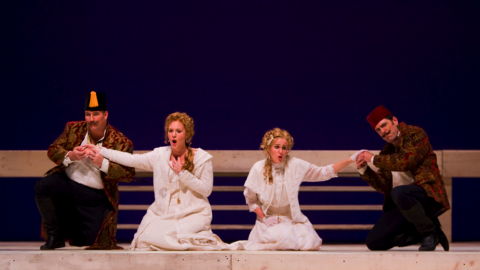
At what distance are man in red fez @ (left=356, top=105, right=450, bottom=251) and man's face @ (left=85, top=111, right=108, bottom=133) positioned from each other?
1645mm

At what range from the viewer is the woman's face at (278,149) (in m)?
5.19

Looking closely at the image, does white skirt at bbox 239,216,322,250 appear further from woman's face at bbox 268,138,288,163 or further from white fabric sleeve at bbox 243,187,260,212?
woman's face at bbox 268,138,288,163

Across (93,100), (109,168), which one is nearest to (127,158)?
(109,168)

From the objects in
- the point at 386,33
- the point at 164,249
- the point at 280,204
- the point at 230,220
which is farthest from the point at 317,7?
the point at 164,249

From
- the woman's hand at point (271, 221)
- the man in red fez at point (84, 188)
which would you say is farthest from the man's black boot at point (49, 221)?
the woman's hand at point (271, 221)

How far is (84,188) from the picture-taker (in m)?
5.34

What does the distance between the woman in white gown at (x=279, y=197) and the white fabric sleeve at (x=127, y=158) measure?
2.15 feet

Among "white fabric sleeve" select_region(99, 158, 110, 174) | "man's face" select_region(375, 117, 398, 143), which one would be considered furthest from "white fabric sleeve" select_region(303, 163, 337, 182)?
"white fabric sleeve" select_region(99, 158, 110, 174)

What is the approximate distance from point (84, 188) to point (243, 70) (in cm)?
226

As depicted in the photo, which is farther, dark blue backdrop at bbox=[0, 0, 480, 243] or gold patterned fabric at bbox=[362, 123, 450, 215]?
dark blue backdrop at bbox=[0, 0, 480, 243]

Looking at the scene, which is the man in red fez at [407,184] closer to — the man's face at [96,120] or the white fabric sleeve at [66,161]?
the man's face at [96,120]

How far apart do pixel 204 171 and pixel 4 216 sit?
2762 mm

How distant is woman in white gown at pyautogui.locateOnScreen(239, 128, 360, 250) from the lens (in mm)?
5133

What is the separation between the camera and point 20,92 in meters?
7.19
